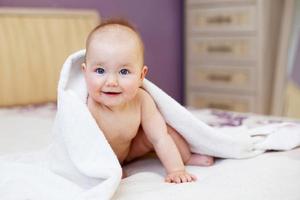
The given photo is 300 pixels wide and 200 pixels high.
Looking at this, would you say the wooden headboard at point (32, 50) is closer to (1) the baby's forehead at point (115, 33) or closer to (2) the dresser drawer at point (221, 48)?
(2) the dresser drawer at point (221, 48)

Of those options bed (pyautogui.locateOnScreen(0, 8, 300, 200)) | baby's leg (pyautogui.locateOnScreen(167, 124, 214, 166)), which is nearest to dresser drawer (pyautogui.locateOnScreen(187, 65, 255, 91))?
bed (pyautogui.locateOnScreen(0, 8, 300, 200))

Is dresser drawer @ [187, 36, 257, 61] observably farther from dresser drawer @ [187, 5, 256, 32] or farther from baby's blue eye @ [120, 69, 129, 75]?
baby's blue eye @ [120, 69, 129, 75]

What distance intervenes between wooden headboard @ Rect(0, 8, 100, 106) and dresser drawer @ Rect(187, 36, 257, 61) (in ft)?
2.89

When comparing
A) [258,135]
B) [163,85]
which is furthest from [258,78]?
[258,135]

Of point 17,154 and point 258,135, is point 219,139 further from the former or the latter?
point 17,154

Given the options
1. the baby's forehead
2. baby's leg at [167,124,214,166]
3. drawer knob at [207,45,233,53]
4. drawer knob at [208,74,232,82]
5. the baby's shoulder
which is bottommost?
drawer knob at [208,74,232,82]

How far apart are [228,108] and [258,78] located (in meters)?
0.29

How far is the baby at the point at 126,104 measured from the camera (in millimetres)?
895

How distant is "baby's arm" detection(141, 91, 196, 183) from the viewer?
0.98 meters

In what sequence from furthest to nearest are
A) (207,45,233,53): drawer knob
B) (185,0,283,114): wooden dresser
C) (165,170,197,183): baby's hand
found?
(207,45,233,53): drawer knob, (185,0,283,114): wooden dresser, (165,170,197,183): baby's hand

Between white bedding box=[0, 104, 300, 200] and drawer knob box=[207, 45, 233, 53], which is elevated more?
white bedding box=[0, 104, 300, 200]

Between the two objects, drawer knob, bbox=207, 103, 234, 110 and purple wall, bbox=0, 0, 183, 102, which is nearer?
purple wall, bbox=0, 0, 183, 102

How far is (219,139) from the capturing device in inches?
42.0

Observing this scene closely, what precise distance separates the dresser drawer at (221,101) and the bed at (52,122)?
0.90 m
